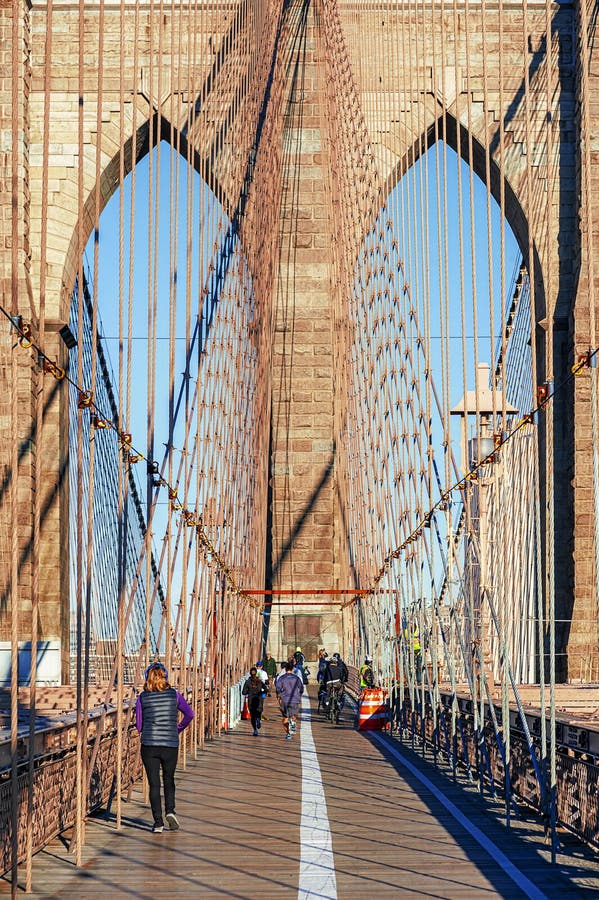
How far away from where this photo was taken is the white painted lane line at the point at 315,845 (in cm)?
640

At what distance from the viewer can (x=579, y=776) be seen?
7500 millimetres

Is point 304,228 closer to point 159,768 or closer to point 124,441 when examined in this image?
point 124,441

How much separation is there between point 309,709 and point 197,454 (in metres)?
8.39

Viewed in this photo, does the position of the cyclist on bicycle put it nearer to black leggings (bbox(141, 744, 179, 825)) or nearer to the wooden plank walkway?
the wooden plank walkway

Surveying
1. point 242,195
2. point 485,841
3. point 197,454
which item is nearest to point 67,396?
point 242,195

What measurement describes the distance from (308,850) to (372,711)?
10868 millimetres

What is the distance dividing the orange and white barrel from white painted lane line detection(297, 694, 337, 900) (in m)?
5.63

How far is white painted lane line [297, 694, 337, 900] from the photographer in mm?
6402

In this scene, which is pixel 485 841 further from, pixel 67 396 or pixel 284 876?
pixel 67 396

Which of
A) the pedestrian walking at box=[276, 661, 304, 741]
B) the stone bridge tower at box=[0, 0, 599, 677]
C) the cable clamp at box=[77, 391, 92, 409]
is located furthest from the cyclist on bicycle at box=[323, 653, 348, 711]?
the cable clamp at box=[77, 391, 92, 409]

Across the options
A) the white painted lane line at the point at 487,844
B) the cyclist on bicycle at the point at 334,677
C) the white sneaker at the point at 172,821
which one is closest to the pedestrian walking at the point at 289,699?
the cyclist on bicycle at the point at 334,677

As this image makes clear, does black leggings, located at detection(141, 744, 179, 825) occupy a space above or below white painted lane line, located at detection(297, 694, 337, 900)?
above

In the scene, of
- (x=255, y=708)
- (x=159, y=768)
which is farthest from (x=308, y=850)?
(x=255, y=708)

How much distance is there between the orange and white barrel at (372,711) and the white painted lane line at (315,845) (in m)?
5.63
